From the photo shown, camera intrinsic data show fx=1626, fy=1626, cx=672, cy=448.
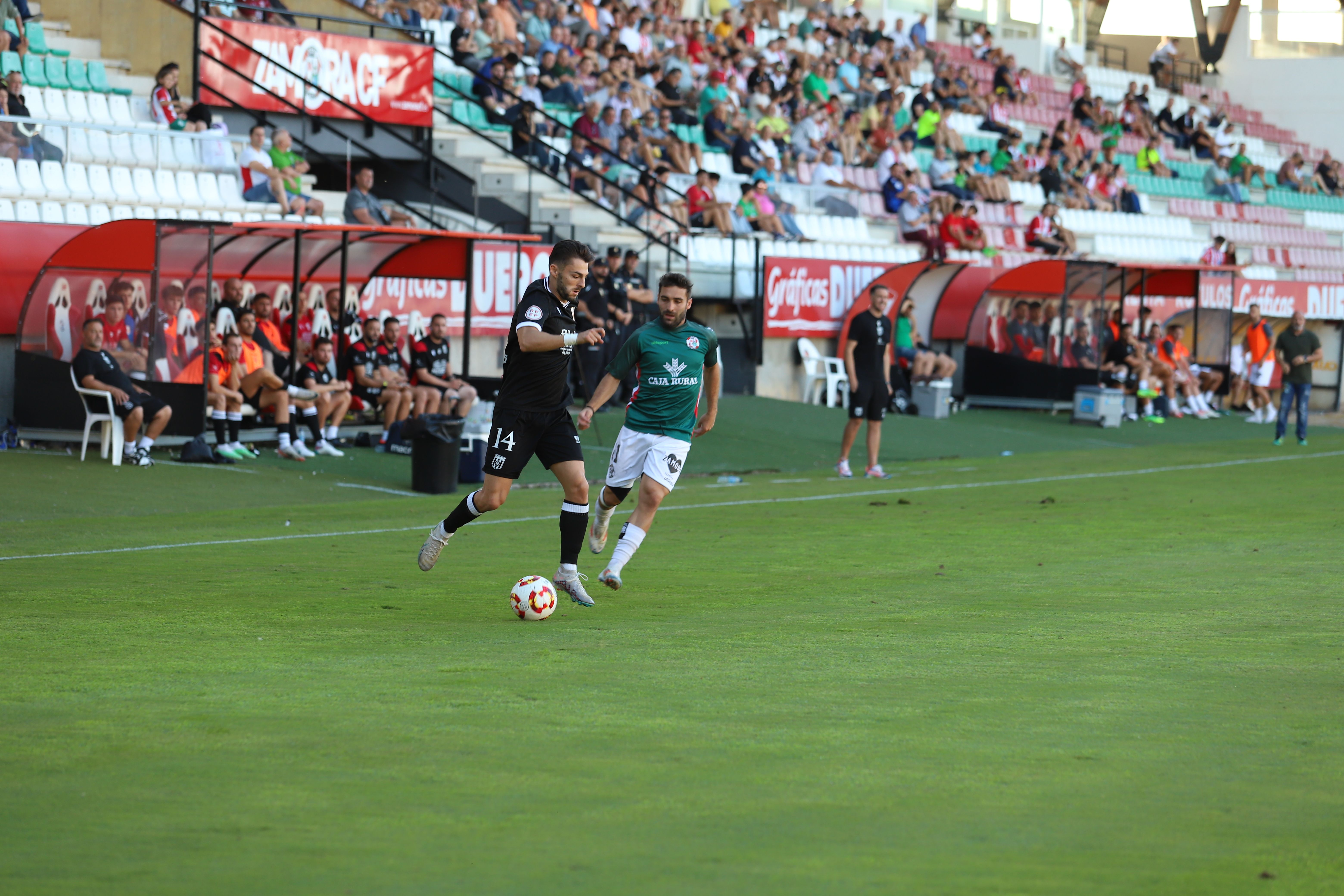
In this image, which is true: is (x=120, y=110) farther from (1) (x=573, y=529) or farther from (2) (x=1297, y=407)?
(2) (x=1297, y=407)

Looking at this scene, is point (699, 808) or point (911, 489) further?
point (911, 489)

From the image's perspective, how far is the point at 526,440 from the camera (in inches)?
377

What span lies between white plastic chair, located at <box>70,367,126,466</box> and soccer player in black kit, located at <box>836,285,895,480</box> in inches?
322

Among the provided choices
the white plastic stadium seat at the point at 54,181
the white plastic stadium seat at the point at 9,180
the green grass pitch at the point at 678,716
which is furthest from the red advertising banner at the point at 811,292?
the green grass pitch at the point at 678,716

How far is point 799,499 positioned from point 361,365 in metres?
6.28

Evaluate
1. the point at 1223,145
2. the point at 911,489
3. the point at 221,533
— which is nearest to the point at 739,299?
the point at 911,489

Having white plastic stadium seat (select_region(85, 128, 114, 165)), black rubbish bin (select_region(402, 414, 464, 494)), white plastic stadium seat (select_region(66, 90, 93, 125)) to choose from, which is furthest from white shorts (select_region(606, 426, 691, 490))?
white plastic stadium seat (select_region(66, 90, 93, 125))

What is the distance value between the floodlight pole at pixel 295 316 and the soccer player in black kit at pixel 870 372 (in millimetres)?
6574

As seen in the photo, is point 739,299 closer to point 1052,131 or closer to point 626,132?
point 626,132

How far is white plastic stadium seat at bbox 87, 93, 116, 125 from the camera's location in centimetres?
2206

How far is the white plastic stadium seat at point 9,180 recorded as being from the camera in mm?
19203

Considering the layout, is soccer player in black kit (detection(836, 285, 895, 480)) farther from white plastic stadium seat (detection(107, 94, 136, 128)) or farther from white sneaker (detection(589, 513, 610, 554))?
white plastic stadium seat (detection(107, 94, 136, 128))

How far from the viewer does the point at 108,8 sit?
24.5 metres

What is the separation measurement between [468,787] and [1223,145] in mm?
48873
